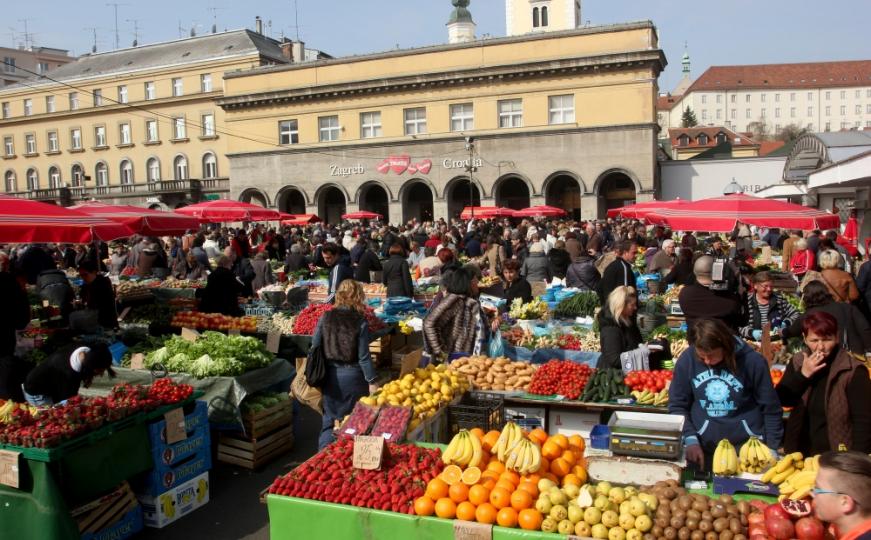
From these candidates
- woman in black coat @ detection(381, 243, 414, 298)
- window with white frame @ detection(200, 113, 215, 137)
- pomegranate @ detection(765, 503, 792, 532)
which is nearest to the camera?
pomegranate @ detection(765, 503, 792, 532)

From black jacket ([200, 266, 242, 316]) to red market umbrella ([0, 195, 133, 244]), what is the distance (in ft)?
5.15

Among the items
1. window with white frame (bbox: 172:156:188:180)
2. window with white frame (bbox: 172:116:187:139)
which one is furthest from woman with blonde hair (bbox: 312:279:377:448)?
window with white frame (bbox: 172:116:187:139)

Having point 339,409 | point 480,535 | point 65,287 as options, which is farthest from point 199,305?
point 480,535

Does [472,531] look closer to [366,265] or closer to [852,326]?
[852,326]

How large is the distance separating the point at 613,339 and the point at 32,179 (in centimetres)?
5859

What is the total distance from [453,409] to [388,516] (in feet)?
5.14

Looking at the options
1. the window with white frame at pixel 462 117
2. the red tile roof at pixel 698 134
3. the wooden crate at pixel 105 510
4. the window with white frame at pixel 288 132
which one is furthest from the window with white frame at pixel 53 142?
the wooden crate at pixel 105 510

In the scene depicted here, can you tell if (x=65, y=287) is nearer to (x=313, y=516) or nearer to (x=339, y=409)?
(x=339, y=409)

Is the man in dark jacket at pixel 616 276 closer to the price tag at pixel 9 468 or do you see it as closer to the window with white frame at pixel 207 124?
the price tag at pixel 9 468

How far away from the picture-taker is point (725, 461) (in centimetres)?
362

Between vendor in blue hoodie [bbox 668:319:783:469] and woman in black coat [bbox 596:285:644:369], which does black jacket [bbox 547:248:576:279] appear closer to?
woman in black coat [bbox 596:285:644:369]

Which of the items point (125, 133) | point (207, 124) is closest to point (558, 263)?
point (207, 124)

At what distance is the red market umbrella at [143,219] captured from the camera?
33.6 ft

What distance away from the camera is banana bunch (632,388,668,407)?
536cm
